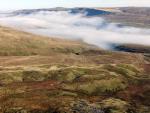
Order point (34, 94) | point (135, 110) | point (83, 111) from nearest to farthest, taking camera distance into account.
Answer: point (83, 111) → point (135, 110) → point (34, 94)

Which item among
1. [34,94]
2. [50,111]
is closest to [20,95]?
[34,94]

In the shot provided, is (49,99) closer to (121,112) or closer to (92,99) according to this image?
(92,99)

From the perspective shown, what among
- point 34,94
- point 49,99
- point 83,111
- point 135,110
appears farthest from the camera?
point 34,94

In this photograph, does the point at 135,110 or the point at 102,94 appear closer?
the point at 135,110

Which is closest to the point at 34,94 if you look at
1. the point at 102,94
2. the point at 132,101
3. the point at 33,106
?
the point at 33,106

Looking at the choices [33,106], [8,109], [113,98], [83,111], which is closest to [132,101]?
[113,98]

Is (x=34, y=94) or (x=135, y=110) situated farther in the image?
(x=34, y=94)

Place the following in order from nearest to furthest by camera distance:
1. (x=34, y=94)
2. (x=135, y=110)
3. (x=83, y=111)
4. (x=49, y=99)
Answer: (x=83, y=111) < (x=135, y=110) < (x=49, y=99) < (x=34, y=94)

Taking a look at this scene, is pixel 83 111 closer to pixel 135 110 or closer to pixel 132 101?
pixel 135 110

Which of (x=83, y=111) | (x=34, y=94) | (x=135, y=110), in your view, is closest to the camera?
(x=83, y=111)
